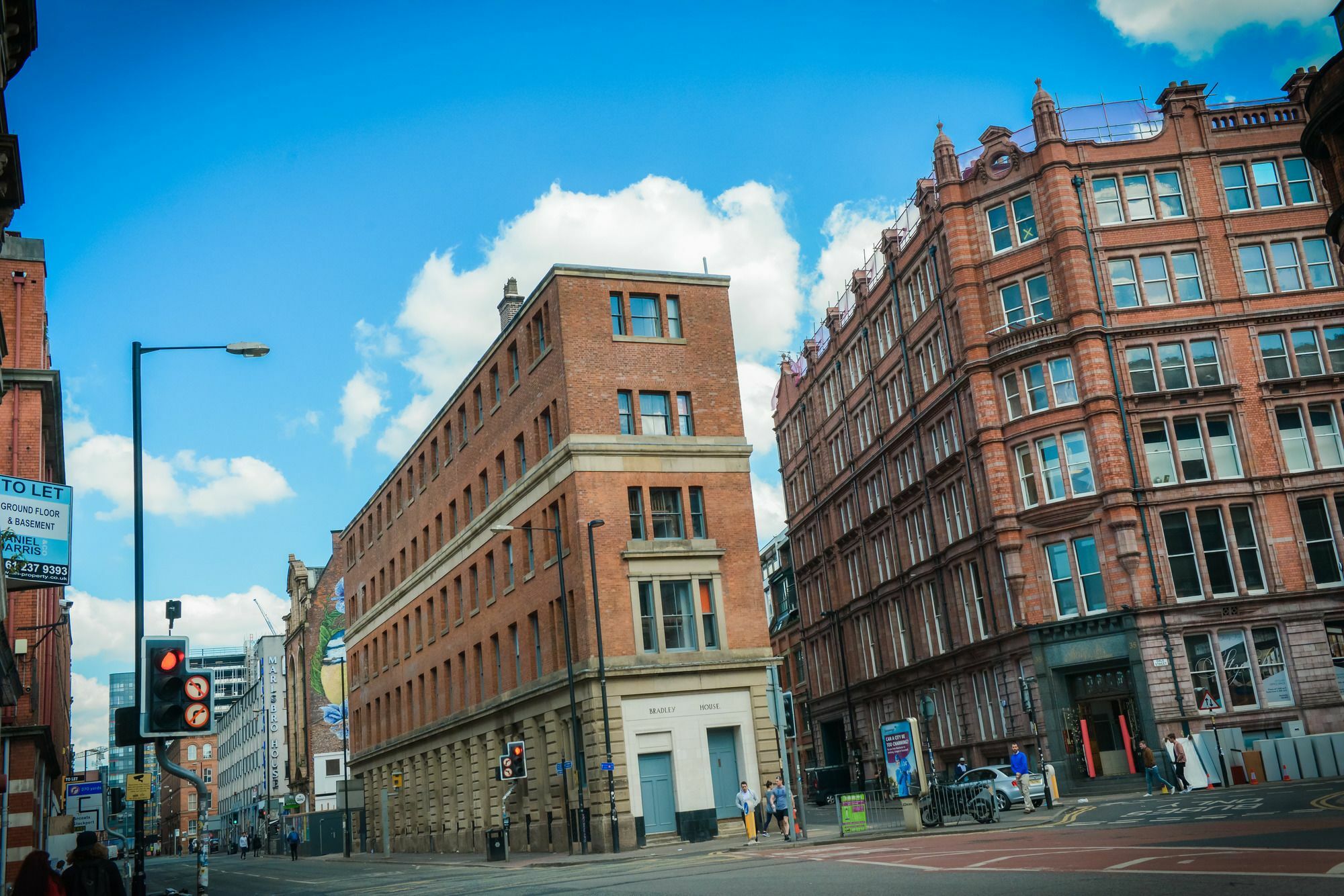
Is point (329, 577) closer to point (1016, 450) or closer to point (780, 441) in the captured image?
point (780, 441)

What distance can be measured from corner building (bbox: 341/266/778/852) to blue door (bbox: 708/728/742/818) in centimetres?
5

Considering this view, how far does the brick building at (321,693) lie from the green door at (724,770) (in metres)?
57.4

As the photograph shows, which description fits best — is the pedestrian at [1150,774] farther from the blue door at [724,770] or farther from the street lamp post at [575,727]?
the street lamp post at [575,727]

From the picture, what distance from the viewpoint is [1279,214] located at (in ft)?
159

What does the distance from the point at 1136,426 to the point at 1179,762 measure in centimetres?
1425

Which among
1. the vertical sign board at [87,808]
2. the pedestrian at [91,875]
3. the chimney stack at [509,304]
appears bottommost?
the pedestrian at [91,875]

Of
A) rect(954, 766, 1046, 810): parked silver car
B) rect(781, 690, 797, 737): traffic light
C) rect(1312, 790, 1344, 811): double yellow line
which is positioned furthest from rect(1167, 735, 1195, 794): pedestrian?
rect(781, 690, 797, 737): traffic light

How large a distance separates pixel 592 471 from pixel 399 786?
86.1 feet

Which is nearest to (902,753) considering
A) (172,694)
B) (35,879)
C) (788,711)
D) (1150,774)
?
(788,711)

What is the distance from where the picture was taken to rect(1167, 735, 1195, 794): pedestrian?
1485 inches

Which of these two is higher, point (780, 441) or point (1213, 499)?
point (780, 441)

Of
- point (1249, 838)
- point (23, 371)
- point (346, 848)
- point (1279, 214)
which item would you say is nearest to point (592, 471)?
point (23, 371)

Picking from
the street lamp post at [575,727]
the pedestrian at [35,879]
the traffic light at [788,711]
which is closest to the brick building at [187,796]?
the street lamp post at [575,727]

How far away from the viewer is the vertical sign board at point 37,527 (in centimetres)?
2712
